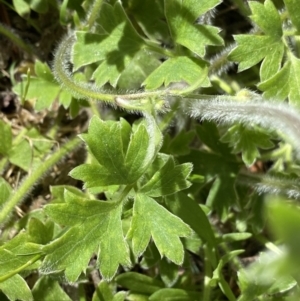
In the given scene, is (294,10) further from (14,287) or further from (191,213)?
(14,287)

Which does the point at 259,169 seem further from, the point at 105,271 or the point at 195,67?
the point at 105,271

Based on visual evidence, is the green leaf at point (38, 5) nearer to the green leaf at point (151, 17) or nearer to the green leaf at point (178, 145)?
the green leaf at point (151, 17)

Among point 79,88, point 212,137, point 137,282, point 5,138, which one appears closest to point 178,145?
point 212,137

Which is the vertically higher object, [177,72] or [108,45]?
[108,45]

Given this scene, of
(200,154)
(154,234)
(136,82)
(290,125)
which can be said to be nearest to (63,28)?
(136,82)

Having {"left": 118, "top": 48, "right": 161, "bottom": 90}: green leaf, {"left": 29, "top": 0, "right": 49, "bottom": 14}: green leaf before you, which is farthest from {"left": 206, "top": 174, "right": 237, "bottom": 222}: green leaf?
{"left": 29, "top": 0, "right": 49, "bottom": 14}: green leaf

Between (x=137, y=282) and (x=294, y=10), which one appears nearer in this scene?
(x=294, y=10)
